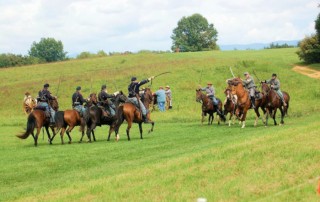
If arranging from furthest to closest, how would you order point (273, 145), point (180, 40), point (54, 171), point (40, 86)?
point (180, 40) < point (40, 86) < point (54, 171) < point (273, 145)

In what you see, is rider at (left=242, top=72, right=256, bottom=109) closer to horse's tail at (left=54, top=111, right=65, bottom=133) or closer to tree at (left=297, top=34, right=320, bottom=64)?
horse's tail at (left=54, top=111, right=65, bottom=133)

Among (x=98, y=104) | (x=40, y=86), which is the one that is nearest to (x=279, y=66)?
(x=40, y=86)

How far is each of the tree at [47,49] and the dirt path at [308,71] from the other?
107 meters

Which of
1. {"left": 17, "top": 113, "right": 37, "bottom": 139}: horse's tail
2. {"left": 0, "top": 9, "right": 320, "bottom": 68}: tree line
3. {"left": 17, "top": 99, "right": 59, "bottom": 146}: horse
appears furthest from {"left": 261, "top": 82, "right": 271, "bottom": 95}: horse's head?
{"left": 0, "top": 9, "right": 320, "bottom": 68}: tree line

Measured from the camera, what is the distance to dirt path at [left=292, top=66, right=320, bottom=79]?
5881cm

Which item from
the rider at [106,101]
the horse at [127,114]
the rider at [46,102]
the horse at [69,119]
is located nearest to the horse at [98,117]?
the rider at [106,101]

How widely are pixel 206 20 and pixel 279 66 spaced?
288 feet

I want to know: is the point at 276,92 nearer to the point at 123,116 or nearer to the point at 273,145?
the point at 123,116

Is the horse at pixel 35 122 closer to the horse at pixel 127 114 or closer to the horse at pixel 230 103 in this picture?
the horse at pixel 127 114

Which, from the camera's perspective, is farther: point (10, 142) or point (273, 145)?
point (10, 142)

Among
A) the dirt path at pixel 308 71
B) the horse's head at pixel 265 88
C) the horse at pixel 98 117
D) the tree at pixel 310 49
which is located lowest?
the dirt path at pixel 308 71

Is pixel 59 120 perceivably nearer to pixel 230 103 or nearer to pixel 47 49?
pixel 230 103

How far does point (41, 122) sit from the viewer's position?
26.9 metres

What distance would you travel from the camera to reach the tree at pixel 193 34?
13964cm
